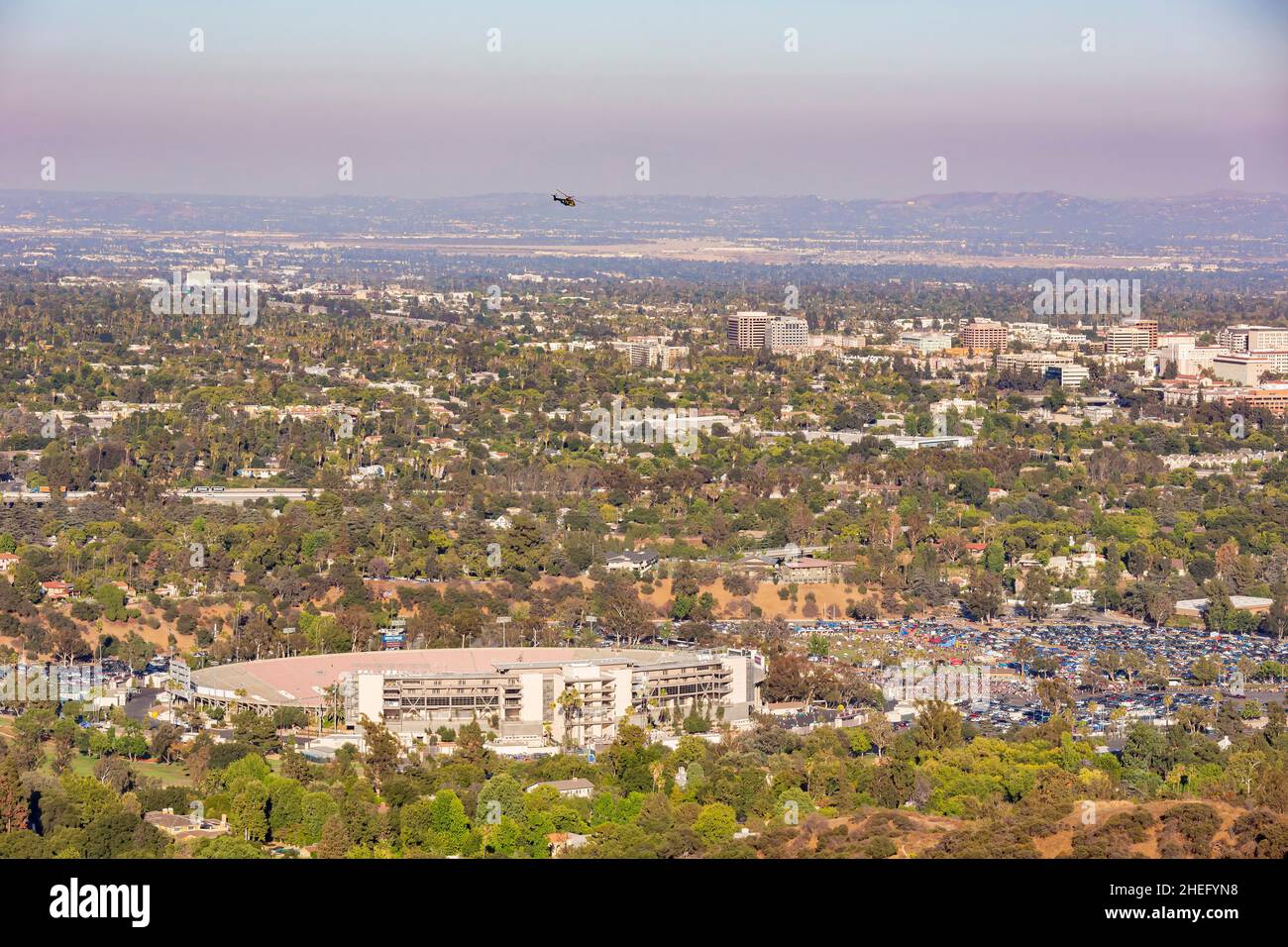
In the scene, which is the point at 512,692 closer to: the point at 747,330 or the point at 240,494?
the point at 240,494

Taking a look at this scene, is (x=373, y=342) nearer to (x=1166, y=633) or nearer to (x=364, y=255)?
(x=1166, y=633)

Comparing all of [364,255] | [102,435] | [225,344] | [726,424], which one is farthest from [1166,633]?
[364,255]

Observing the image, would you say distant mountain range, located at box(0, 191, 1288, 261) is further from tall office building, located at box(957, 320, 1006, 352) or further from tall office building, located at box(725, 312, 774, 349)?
tall office building, located at box(725, 312, 774, 349)

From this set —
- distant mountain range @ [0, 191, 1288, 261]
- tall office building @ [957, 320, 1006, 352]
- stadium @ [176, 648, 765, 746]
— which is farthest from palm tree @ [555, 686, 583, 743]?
distant mountain range @ [0, 191, 1288, 261]

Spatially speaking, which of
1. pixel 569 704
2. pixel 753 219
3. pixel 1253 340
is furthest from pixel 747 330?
pixel 753 219

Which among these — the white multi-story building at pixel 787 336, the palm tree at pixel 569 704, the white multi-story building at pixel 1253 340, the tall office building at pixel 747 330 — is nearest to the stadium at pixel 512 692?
the palm tree at pixel 569 704

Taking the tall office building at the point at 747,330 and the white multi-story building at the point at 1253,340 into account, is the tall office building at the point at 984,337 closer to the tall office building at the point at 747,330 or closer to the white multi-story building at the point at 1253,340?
the tall office building at the point at 747,330
